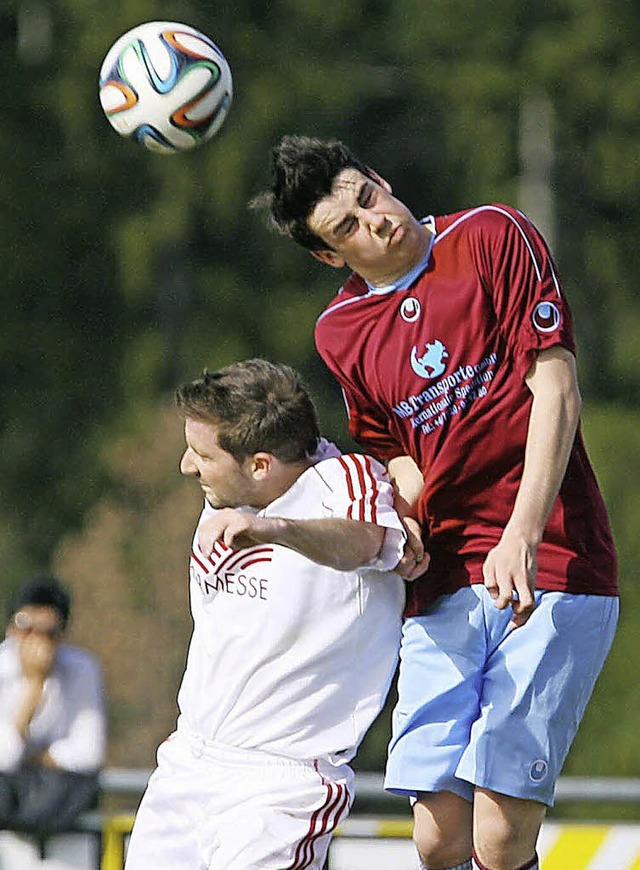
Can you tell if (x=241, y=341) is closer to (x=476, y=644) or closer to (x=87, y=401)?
(x=87, y=401)

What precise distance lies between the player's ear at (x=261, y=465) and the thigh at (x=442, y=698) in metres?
0.54

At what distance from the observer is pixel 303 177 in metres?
4.43

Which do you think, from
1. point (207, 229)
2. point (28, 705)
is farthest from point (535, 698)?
point (207, 229)

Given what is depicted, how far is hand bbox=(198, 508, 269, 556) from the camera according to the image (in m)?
3.90

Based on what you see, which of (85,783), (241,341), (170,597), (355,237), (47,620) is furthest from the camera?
(241,341)

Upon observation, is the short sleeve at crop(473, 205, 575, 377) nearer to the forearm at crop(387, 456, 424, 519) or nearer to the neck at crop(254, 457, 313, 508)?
the forearm at crop(387, 456, 424, 519)

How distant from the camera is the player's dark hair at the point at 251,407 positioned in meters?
4.35

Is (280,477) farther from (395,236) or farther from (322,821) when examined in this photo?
(322,821)

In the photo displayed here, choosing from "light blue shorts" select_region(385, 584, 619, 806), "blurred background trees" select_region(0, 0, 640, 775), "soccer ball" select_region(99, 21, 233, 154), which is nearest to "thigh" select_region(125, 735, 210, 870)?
"light blue shorts" select_region(385, 584, 619, 806)

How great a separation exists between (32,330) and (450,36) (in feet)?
19.2

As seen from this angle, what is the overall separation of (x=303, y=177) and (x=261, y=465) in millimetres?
699

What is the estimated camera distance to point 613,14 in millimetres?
19453

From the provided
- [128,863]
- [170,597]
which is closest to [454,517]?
[128,863]

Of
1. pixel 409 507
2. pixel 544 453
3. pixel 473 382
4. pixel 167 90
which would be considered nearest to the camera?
→ pixel 544 453
